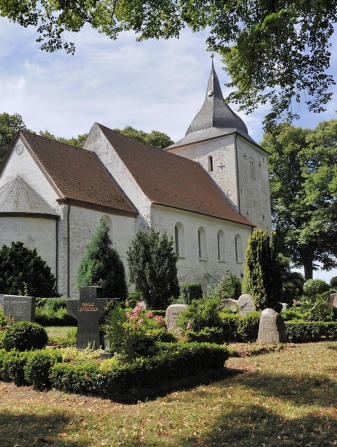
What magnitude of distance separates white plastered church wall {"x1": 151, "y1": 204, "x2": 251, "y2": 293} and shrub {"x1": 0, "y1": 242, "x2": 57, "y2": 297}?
8266 millimetres

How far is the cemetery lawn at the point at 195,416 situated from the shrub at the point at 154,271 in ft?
32.2

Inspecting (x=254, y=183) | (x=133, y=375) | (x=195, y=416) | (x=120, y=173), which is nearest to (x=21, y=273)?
(x=133, y=375)

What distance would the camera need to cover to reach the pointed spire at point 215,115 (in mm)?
33781

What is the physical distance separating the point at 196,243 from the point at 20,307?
16449 mm

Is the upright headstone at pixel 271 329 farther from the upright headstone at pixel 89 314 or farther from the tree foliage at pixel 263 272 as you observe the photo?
the upright headstone at pixel 89 314

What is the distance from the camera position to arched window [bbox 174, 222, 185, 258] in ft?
82.1

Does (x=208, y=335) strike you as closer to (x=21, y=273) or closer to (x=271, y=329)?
(x=271, y=329)

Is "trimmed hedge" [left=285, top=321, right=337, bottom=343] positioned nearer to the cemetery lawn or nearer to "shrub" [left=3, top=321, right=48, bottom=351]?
the cemetery lawn

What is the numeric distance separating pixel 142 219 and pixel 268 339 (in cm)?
1318

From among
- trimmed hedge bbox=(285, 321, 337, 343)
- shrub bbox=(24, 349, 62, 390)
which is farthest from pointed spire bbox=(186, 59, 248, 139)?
shrub bbox=(24, 349, 62, 390)

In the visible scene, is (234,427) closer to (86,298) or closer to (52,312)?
(86,298)

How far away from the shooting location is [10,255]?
15547 mm

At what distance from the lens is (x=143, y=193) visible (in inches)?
913

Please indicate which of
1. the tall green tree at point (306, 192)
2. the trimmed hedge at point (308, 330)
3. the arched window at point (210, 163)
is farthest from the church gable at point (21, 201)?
the tall green tree at point (306, 192)
